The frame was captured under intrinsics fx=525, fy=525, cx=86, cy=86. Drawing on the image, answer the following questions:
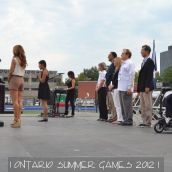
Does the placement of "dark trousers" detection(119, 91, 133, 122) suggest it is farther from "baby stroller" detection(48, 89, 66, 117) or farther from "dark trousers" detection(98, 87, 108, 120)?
"baby stroller" detection(48, 89, 66, 117)

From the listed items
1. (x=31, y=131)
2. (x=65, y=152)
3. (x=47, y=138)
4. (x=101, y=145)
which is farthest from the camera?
(x=31, y=131)

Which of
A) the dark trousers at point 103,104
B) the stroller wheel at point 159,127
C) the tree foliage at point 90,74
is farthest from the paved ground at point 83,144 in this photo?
the tree foliage at point 90,74

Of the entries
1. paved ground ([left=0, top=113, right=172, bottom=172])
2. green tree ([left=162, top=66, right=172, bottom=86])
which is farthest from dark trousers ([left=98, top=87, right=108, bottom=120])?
green tree ([left=162, top=66, right=172, bottom=86])

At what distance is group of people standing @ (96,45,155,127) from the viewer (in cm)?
1258

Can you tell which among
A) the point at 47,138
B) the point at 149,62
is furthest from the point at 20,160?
the point at 149,62

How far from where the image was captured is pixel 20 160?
20.6ft

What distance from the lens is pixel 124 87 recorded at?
13.3m

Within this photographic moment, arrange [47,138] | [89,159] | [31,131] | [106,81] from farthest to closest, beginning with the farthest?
1. [106,81]
2. [31,131]
3. [47,138]
4. [89,159]

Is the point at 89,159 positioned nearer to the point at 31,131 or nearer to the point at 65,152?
the point at 65,152

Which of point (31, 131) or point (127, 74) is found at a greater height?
point (127, 74)

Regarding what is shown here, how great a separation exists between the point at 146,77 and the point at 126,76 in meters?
0.76

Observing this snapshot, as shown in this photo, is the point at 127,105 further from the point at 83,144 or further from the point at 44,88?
the point at 83,144

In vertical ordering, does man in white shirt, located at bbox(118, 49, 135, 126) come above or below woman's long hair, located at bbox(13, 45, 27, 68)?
below

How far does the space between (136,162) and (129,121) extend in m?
6.77
